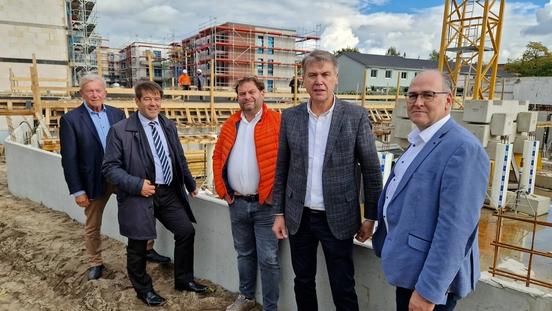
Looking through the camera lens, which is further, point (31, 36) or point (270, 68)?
point (270, 68)

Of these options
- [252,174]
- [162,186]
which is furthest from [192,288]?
[252,174]

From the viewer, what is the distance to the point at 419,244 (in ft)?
5.44

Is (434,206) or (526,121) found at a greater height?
(434,206)

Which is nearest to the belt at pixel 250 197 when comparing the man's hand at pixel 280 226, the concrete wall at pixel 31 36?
the man's hand at pixel 280 226

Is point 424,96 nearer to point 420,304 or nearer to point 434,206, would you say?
point 434,206

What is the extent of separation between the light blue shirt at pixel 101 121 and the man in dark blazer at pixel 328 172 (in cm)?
197

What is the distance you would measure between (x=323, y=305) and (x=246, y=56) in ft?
143

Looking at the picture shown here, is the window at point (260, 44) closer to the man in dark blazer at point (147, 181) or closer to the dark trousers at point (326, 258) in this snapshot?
the man in dark blazer at point (147, 181)

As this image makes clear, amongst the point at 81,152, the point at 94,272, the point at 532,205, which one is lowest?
the point at 532,205

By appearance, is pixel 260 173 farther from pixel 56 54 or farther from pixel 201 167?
pixel 56 54

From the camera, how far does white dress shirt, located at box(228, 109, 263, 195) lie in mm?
2781

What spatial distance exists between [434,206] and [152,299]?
2562 mm

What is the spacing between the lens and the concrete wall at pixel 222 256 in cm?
203

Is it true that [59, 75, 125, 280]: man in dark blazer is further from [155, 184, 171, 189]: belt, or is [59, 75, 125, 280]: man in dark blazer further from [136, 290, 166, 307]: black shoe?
[136, 290, 166, 307]: black shoe
